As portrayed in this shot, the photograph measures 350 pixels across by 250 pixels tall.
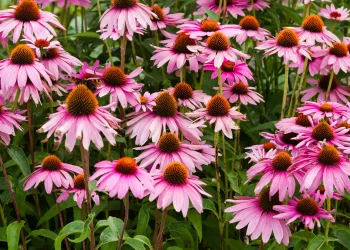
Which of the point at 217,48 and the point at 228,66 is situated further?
the point at 228,66

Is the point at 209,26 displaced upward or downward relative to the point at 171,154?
upward

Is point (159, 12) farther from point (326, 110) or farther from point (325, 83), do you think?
point (326, 110)

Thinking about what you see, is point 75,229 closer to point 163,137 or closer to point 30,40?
point 163,137

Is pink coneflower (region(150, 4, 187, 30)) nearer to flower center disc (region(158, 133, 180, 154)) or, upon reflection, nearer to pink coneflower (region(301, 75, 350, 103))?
pink coneflower (region(301, 75, 350, 103))

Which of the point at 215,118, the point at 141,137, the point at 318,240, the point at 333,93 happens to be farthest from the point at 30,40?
the point at 333,93

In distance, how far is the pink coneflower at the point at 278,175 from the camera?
160 cm

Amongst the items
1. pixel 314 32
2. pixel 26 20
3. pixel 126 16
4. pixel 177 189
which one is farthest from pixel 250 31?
pixel 177 189

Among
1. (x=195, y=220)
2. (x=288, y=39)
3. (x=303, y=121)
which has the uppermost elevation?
(x=288, y=39)

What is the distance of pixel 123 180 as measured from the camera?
4.90 ft

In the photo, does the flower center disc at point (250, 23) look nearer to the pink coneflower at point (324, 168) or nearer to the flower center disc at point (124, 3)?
the flower center disc at point (124, 3)

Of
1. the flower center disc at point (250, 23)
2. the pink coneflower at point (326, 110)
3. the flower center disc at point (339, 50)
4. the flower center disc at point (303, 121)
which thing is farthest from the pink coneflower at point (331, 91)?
the flower center disc at point (303, 121)

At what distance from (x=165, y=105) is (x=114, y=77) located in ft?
0.64

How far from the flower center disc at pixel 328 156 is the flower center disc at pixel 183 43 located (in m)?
0.70

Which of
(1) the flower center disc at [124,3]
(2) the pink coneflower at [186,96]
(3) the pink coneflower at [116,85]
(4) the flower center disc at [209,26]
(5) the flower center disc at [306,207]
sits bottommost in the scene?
(5) the flower center disc at [306,207]
